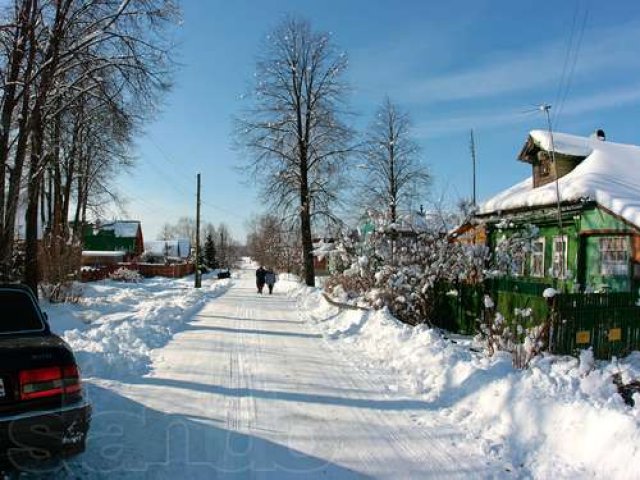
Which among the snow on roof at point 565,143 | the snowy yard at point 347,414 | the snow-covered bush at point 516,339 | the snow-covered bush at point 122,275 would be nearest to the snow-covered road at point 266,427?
the snowy yard at point 347,414

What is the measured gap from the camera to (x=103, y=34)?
506 inches

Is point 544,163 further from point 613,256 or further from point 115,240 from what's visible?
point 115,240

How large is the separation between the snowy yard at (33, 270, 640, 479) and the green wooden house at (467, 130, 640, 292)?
757cm

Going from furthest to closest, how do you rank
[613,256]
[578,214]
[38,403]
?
[578,214]
[613,256]
[38,403]

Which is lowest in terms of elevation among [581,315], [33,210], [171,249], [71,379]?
[581,315]

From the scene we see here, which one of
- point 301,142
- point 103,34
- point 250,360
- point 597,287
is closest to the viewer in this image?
point 250,360

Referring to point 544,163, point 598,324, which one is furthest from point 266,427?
point 544,163

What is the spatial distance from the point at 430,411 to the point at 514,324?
433 centimetres

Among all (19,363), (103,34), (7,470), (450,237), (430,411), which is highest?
(103,34)

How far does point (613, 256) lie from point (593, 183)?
2595mm

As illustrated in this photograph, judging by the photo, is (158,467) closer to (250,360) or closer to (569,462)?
(569,462)

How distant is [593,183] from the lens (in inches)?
723

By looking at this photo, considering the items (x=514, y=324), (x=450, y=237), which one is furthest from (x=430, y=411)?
(x=450, y=237)

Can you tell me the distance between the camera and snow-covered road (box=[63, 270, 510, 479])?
4770 mm
